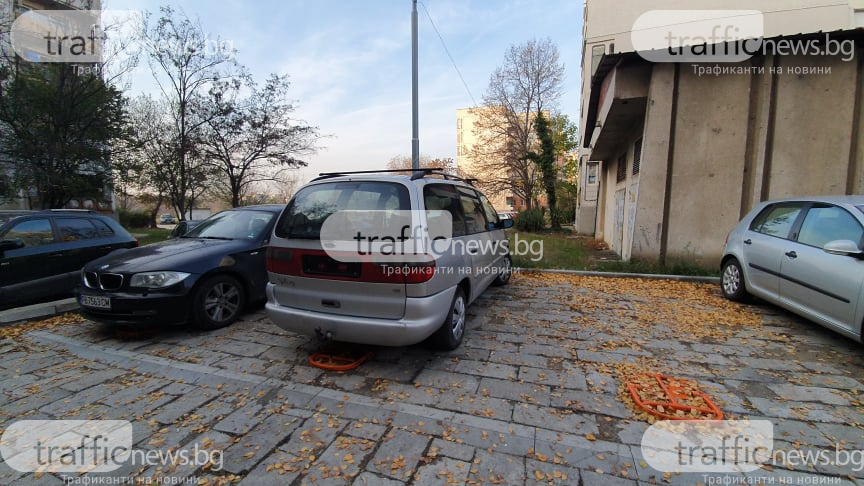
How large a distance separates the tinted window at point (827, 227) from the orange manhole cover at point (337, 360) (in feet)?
16.9

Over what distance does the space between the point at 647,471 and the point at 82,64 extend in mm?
17500

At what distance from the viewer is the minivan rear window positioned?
3.28m

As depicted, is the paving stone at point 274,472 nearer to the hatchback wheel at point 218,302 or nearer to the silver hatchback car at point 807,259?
the hatchback wheel at point 218,302

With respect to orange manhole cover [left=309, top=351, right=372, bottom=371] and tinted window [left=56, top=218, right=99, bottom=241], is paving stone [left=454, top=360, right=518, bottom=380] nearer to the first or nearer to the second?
orange manhole cover [left=309, top=351, right=372, bottom=371]

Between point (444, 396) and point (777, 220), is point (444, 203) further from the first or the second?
point (777, 220)

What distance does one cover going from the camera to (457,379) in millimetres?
3152

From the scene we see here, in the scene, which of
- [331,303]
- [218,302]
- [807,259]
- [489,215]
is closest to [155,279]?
[218,302]

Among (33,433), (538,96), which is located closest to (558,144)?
(538,96)

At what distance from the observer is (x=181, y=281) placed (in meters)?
4.05

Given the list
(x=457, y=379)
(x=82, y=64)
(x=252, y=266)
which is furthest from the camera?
(x=82, y=64)

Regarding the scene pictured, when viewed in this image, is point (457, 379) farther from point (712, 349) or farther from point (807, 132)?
point (807, 132)

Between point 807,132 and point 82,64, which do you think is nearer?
point 807,132

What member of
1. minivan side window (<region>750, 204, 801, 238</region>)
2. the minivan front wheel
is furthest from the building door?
the minivan front wheel

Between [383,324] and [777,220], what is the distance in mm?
5562
